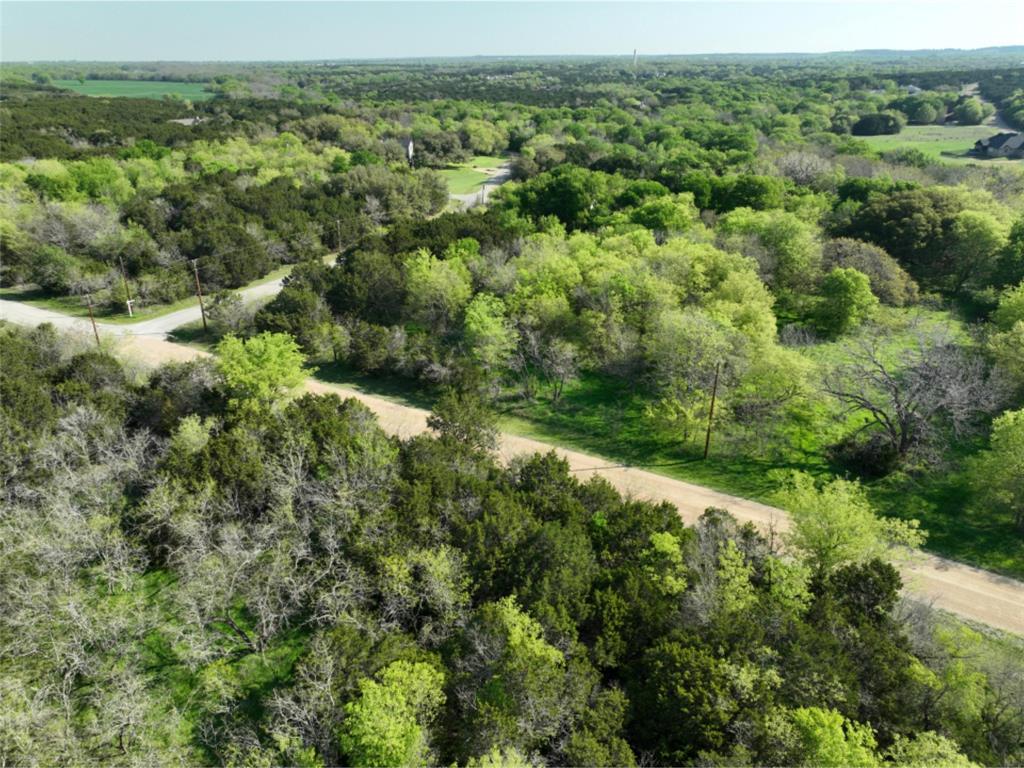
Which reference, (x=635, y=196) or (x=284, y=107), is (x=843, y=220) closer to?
(x=635, y=196)

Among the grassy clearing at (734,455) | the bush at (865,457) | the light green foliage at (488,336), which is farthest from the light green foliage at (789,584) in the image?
the light green foliage at (488,336)

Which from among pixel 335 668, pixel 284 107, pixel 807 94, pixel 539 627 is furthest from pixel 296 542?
pixel 807 94

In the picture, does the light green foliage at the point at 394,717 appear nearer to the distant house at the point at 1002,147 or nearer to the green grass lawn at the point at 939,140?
the green grass lawn at the point at 939,140

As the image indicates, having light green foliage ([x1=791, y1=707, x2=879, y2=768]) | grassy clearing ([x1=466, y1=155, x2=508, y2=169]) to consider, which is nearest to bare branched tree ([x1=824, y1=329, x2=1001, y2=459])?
light green foliage ([x1=791, y1=707, x2=879, y2=768])

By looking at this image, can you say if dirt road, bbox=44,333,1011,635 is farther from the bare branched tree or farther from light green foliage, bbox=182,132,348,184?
light green foliage, bbox=182,132,348,184

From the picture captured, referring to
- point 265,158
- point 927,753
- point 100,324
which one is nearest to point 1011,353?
point 927,753

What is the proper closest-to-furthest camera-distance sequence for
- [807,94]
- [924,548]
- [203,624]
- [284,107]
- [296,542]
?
[203,624]
[296,542]
[924,548]
[284,107]
[807,94]
